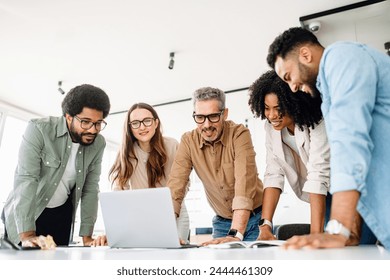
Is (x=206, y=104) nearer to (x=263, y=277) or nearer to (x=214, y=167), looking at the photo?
(x=214, y=167)

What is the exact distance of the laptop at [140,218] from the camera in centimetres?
113

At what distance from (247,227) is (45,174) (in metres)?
1.13

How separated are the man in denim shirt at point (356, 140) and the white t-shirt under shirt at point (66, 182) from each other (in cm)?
143

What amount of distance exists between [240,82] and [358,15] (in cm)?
168

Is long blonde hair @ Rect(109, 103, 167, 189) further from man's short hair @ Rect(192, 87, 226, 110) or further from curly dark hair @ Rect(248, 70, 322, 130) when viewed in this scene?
curly dark hair @ Rect(248, 70, 322, 130)

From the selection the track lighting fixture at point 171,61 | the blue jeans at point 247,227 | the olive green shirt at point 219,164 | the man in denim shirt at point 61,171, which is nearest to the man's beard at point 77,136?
the man in denim shirt at point 61,171

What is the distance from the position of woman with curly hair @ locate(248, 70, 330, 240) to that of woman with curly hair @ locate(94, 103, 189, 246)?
0.56 m

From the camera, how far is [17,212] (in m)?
1.58

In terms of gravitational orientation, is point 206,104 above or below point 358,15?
below

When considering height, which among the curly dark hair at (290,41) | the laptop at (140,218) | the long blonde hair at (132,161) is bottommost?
the laptop at (140,218)

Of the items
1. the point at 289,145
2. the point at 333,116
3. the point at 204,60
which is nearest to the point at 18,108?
the point at 204,60

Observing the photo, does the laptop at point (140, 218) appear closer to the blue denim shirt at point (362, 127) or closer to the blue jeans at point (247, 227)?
the blue denim shirt at point (362, 127)

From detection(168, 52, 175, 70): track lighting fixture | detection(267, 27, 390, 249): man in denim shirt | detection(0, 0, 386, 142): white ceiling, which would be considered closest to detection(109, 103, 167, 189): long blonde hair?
detection(267, 27, 390, 249): man in denim shirt

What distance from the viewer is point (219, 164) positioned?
1.86 metres
